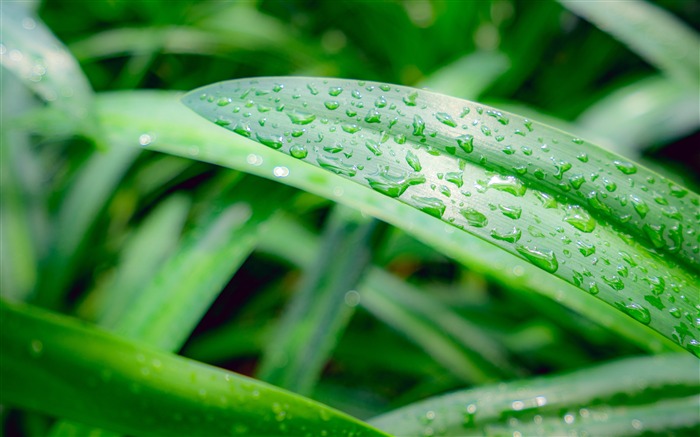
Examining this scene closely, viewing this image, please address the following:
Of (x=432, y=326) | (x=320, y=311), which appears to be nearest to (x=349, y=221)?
(x=320, y=311)

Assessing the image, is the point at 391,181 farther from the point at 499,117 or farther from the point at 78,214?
the point at 78,214

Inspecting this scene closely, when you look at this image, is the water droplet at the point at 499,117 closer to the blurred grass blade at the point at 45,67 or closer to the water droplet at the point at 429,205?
the water droplet at the point at 429,205

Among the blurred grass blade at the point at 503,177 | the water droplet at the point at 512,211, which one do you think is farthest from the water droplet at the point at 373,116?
the water droplet at the point at 512,211

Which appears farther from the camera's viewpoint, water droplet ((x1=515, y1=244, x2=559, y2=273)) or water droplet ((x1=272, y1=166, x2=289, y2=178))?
water droplet ((x1=272, y1=166, x2=289, y2=178))

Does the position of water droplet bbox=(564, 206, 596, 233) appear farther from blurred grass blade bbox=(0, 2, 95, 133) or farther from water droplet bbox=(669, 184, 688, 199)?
blurred grass blade bbox=(0, 2, 95, 133)

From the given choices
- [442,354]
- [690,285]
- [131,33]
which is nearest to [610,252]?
[690,285]

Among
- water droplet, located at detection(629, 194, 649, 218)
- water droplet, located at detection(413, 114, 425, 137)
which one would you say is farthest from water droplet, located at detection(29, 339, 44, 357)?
water droplet, located at detection(629, 194, 649, 218)
